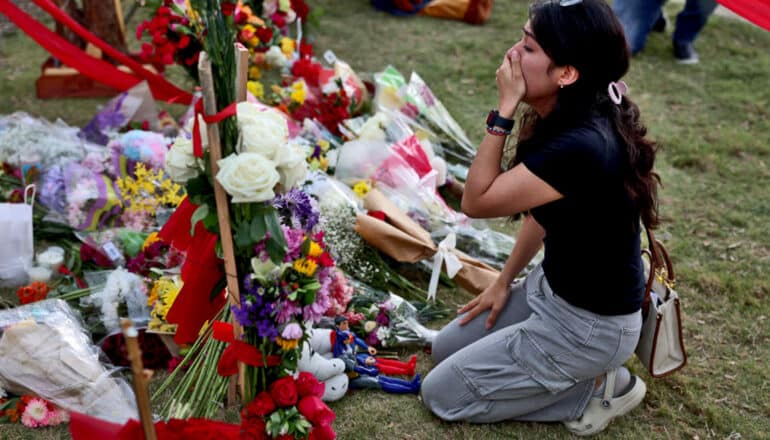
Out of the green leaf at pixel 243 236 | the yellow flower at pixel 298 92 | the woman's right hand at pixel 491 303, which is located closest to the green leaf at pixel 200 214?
the green leaf at pixel 243 236

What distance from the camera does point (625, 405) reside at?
264 centimetres

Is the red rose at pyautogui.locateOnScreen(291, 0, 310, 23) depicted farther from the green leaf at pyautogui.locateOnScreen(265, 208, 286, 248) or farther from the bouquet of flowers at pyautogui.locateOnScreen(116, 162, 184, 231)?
the green leaf at pyautogui.locateOnScreen(265, 208, 286, 248)

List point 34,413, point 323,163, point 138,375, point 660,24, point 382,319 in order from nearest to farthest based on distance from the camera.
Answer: point 138,375 → point 34,413 → point 382,319 → point 323,163 → point 660,24

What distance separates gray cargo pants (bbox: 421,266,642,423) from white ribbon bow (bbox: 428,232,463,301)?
532 millimetres

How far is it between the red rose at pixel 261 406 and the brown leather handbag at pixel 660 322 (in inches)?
55.0

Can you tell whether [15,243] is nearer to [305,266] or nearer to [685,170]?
[305,266]

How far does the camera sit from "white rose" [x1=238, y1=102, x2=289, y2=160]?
191cm

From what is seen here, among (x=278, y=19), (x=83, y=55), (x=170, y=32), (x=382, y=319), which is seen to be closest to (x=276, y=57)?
(x=278, y=19)

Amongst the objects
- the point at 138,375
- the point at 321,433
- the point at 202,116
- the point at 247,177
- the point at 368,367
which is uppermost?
the point at 202,116

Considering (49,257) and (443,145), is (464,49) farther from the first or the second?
(49,257)

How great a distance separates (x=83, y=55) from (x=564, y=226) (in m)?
3.21

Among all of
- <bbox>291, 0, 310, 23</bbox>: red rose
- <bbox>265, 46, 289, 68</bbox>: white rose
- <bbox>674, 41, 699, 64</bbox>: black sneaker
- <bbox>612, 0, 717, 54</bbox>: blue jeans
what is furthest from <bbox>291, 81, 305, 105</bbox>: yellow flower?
<bbox>674, 41, 699, 64</bbox>: black sneaker

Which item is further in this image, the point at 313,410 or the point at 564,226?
the point at 564,226

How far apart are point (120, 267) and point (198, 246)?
1.01 meters
